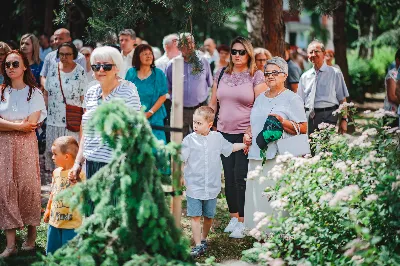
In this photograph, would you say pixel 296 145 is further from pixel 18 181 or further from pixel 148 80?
pixel 148 80

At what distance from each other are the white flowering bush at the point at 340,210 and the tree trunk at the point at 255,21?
21.7 feet

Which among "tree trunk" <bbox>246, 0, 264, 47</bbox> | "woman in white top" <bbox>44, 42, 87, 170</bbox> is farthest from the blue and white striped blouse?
"tree trunk" <bbox>246, 0, 264, 47</bbox>

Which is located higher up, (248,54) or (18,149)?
(248,54)

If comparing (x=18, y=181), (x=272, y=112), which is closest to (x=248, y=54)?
(x=272, y=112)

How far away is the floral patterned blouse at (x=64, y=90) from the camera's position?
31.5 ft

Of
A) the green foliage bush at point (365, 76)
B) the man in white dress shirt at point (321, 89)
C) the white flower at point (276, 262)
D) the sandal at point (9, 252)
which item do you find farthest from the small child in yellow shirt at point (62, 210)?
the green foliage bush at point (365, 76)

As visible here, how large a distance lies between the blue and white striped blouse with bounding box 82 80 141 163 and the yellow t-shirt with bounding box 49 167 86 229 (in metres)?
0.41

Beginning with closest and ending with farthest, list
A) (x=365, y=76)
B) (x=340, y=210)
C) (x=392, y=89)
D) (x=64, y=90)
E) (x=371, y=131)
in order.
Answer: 1. (x=340, y=210)
2. (x=371, y=131)
3. (x=64, y=90)
4. (x=392, y=89)
5. (x=365, y=76)

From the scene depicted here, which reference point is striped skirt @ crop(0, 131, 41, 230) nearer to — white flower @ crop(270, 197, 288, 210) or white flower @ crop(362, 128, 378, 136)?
white flower @ crop(270, 197, 288, 210)

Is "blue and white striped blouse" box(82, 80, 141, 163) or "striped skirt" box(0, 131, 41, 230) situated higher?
"blue and white striped blouse" box(82, 80, 141, 163)

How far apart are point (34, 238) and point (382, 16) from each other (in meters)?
23.7

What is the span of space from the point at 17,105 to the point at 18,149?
16.8 inches

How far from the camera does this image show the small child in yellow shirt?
613cm

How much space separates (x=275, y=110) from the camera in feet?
23.2
